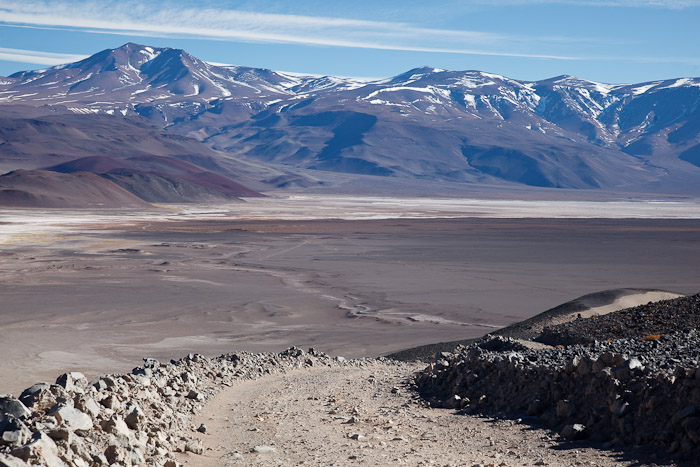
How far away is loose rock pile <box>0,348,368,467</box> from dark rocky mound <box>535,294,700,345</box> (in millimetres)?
8428

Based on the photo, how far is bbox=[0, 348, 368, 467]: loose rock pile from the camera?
5.46 metres

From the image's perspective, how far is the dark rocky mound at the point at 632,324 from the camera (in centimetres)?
1520

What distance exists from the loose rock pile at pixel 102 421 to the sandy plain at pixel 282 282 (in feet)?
23.4

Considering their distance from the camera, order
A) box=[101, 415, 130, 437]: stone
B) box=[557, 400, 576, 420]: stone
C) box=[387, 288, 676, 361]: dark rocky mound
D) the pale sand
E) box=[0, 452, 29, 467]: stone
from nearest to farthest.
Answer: box=[0, 452, 29, 467]: stone
box=[101, 415, 130, 437]: stone
box=[557, 400, 576, 420]: stone
box=[387, 288, 676, 361]: dark rocky mound
the pale sand

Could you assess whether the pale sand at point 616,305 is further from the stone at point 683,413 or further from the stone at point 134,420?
the stone at point 134,420

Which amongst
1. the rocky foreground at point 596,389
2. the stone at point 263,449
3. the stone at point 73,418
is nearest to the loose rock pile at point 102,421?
the stone at point 73,418

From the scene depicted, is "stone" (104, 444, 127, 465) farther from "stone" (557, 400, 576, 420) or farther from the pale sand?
the pale sand

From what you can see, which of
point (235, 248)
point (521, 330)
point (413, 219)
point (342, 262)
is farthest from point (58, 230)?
point (521, 330)

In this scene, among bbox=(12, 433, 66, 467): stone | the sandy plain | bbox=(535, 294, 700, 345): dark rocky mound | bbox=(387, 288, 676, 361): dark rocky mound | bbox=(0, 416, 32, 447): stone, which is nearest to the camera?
bbox=(12, 433, 66, 467): stone

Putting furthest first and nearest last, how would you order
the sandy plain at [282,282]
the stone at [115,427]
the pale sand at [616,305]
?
1. the sandy plain at [282,282]
2. the pale sand at [616,305]
3. the stone at [115,427]

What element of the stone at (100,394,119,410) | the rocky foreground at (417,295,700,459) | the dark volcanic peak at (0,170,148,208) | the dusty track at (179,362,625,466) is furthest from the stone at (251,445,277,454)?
the dark volcanic peak at (0,170,148,208)

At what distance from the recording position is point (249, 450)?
7641 mm

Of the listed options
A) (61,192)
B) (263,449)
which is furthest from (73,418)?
(61,192)

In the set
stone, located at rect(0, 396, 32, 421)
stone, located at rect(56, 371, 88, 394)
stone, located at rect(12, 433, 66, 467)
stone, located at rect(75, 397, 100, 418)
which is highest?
stone, located at rect(12, 433, 66, 467)
